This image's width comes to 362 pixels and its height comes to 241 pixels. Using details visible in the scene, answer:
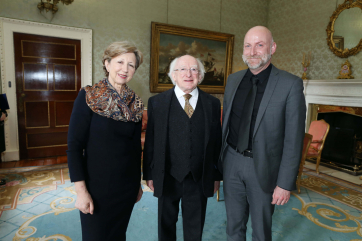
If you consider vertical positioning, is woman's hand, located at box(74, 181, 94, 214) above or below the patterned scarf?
below

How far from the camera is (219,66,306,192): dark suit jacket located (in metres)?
1.47

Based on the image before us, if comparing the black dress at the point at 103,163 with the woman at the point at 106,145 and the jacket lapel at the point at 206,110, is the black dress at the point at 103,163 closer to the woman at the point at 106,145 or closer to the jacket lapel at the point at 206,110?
the woman at the point at 106,145

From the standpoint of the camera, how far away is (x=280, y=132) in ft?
4.96

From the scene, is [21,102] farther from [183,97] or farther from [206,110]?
[206,110]

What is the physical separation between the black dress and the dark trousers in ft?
1.03

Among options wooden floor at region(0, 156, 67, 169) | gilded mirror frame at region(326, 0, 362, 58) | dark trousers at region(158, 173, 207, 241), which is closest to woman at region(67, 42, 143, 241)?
dark trousers at region(158, 173, 207, 241)

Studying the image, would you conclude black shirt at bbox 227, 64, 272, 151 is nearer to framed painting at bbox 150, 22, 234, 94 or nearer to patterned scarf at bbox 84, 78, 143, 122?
patterned scarf at bbox 84, 78, 143, 122

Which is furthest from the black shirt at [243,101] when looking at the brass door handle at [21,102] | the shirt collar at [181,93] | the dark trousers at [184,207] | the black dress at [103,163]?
the brass door handle at [21,102]

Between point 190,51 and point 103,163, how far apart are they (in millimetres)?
4742

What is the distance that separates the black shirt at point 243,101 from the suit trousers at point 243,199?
0.38ft

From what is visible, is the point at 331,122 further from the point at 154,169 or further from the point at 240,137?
the point at 154,169

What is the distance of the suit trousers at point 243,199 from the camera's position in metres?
1.59

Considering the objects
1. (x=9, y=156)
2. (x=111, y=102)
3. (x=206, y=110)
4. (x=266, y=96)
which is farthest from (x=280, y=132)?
(x=9, y=156)

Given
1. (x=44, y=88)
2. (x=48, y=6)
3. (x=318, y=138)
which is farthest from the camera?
(x=44, y=88)
